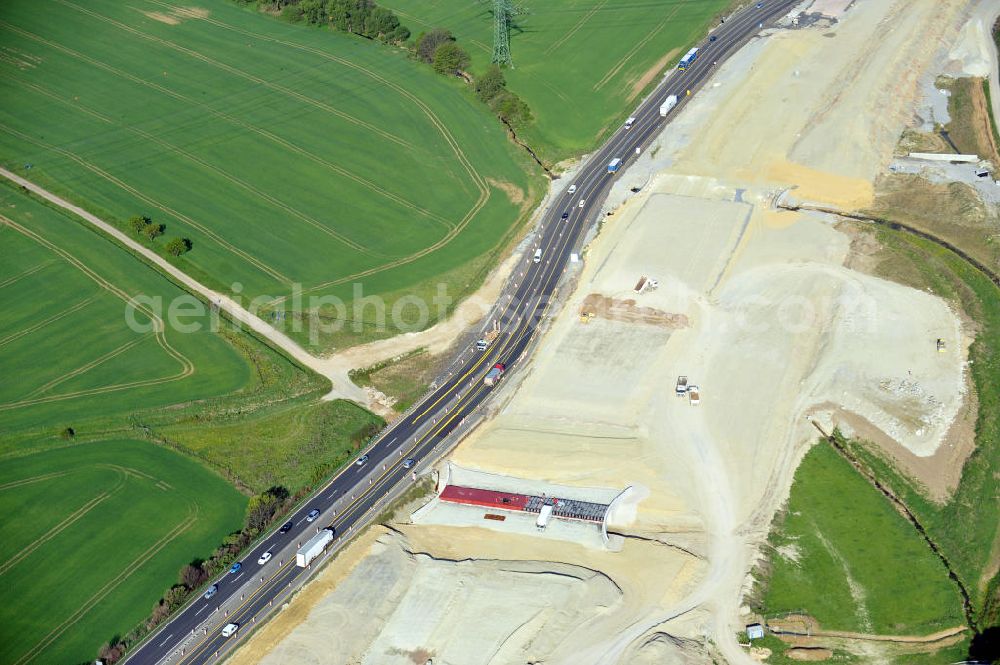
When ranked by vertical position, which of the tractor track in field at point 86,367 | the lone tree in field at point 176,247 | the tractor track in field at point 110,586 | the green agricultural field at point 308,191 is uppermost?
the green agricultural field at point 308,191

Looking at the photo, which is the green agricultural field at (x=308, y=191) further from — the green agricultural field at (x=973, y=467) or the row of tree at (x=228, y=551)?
the green agricultural field at (x=973, y=467)

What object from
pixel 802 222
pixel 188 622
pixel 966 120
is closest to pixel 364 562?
pixel 188 622

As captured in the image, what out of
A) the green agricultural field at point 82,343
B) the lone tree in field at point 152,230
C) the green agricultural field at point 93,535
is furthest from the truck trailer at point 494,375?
the lone tree in field at point 152,230

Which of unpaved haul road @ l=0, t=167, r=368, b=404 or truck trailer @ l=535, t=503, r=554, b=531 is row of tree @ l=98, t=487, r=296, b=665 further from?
truck trailer @ l=535, t=503, r=554, b=531

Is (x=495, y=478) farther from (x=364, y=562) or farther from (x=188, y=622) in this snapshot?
(x=188, y=622)

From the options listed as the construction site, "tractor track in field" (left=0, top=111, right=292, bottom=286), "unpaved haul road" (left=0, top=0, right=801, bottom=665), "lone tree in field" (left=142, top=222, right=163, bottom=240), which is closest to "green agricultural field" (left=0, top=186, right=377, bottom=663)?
"unpaved haul road" (left=0, top=0, right=801, bottom=665)
